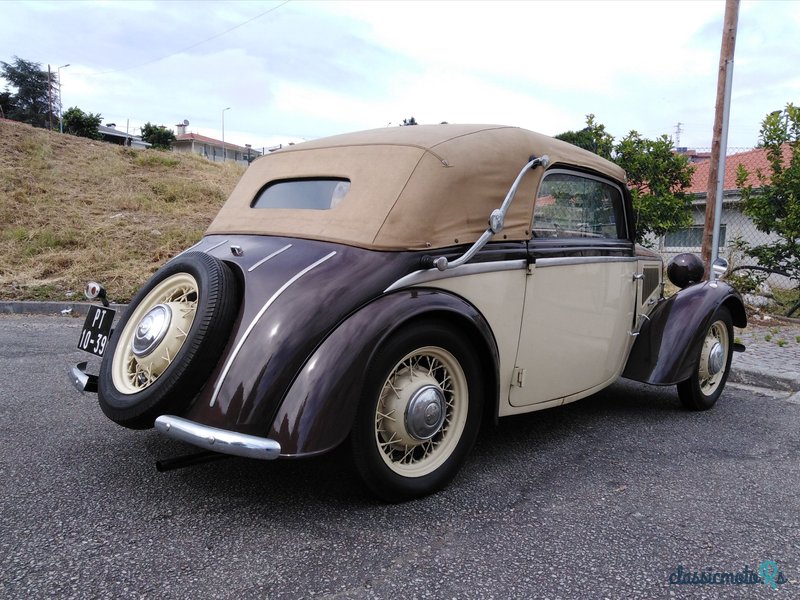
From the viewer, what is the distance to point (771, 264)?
8.82 meters

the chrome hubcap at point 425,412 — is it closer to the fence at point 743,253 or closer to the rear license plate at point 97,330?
the rear license plate at point 97,330

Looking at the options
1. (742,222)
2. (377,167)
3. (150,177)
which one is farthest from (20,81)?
(377,167)

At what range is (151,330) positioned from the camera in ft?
8.41

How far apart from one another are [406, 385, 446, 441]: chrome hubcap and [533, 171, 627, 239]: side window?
3.69ft

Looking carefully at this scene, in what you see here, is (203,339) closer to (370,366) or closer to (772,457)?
(370,366)

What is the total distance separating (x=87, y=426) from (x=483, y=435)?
218 centimetres

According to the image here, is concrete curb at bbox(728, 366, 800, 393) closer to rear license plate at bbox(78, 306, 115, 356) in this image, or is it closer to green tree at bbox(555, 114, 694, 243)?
green tree at bbox(555, 114, 694, 243)

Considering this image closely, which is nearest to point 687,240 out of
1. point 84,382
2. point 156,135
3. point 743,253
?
point 743,253

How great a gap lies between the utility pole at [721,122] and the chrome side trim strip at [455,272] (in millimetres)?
6509

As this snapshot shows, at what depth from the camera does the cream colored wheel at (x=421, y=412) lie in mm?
2477

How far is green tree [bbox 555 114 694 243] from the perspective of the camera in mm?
8938

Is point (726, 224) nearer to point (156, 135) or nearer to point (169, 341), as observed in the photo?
point (169, 341)

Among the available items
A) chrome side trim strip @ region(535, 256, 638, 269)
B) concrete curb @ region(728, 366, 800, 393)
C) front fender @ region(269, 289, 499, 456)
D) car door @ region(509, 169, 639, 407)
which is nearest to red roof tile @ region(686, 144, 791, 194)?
concrete curb @ region(728, 366, 800, 393)

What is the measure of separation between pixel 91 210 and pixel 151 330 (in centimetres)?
1067
